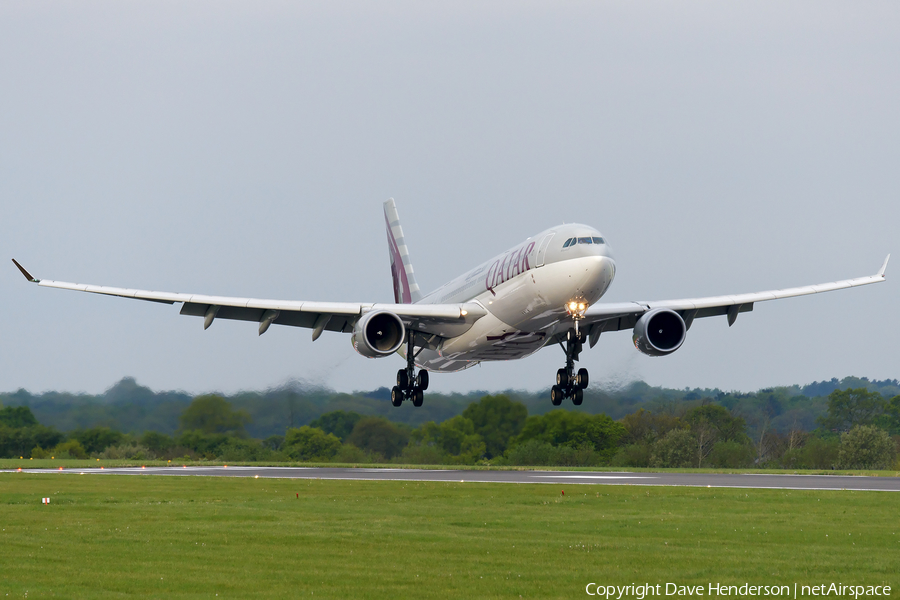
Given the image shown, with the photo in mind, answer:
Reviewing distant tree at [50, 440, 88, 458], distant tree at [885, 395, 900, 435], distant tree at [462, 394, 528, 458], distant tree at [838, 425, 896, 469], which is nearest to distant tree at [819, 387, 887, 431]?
distant tree at [885, 395, 900, 435]

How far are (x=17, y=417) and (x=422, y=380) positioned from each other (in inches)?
1282

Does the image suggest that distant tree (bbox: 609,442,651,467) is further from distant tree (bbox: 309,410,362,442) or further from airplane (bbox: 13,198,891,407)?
distant tree (bbox: 309,410,362,442)

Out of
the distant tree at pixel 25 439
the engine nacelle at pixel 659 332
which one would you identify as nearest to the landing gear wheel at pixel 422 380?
the engine nacelle at pixel 659 332

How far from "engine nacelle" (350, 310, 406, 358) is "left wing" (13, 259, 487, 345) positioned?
70 cm

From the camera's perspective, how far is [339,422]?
58750 mm

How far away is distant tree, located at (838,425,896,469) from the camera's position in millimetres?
56594

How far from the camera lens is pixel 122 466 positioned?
180ft

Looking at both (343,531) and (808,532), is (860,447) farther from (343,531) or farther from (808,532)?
(343,531)

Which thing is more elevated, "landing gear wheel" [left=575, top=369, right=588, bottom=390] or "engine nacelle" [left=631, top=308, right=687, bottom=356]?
"engine nacelle" [left=631, top=308, right=687, bottom=356]

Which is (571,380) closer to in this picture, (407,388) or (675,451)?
(407,388)

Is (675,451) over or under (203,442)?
under

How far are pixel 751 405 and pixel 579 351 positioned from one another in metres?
30.1

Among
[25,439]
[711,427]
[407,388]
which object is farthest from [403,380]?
[25,439]

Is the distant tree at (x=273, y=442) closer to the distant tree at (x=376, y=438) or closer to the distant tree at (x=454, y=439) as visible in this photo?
the distant tree at (x=376, y=438)
